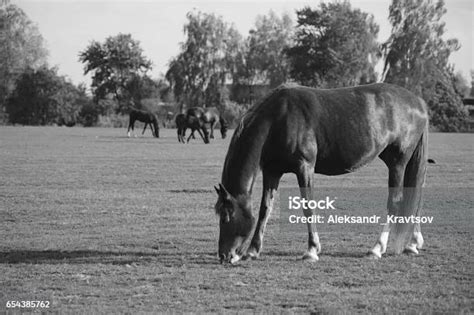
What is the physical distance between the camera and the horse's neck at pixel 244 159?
770 cm

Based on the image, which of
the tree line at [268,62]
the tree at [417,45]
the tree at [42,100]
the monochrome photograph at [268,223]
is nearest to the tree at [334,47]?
the tree line at [268,62]

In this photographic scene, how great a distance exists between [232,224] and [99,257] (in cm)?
205

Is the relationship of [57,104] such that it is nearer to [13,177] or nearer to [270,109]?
[13,177]

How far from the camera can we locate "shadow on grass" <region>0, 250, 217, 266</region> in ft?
26.6

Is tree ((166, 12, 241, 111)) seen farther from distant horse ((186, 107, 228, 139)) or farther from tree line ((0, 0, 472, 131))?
distant horse ((186, 107, 228, 139))

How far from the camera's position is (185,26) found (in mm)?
81000

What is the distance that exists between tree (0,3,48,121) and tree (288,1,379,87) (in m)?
32.7

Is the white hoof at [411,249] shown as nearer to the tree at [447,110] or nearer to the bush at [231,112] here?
the tree at [447,110]

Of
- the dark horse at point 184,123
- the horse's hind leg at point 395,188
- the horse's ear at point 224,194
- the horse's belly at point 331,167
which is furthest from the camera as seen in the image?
the dark horse at point 184,123

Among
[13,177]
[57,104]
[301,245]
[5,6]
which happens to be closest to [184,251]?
[301,245]

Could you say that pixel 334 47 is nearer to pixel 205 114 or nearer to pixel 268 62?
pixel 268 62

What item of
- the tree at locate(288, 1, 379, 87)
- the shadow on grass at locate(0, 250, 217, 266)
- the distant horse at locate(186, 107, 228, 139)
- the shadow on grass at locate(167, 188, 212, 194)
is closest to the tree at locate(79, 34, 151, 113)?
the tree at locate(288, 1, 379, 87)

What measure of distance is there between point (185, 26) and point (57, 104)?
20.0m

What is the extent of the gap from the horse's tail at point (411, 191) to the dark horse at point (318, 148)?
0.01 metres
